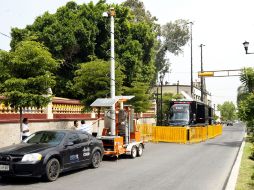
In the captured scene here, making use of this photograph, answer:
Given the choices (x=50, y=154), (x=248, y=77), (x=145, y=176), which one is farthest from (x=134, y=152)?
(x=248, y=77)

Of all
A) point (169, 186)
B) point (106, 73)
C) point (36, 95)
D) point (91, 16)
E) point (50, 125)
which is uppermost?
point (91, 16)

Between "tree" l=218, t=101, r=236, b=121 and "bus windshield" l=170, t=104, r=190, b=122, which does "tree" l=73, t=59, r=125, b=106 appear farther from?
"tree" l=218, t=101, r=236, b=121

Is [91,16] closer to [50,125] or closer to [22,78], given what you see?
[50,125]

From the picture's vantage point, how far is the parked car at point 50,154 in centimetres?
1059

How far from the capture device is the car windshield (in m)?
12.2

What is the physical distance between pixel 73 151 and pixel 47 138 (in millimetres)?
935

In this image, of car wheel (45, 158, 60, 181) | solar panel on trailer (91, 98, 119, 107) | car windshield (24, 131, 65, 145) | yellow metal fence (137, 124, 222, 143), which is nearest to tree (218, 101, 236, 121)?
yellow metal fence (137, 124, 222, 143)

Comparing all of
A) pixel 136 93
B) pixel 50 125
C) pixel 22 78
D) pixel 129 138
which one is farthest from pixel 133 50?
pixel 22 78

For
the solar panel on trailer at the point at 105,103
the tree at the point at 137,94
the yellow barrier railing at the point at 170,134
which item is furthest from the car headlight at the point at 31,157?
the tree at the point at 137,94

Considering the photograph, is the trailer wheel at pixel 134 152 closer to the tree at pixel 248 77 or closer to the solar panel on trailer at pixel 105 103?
the solar panel on trailer at pixel 105 103

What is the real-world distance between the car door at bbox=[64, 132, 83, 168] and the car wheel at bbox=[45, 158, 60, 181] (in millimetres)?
498

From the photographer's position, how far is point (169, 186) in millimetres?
10703

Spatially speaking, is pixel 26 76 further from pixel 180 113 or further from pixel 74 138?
pixel 180 113

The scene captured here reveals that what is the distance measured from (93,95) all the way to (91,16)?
1261 centimetres
